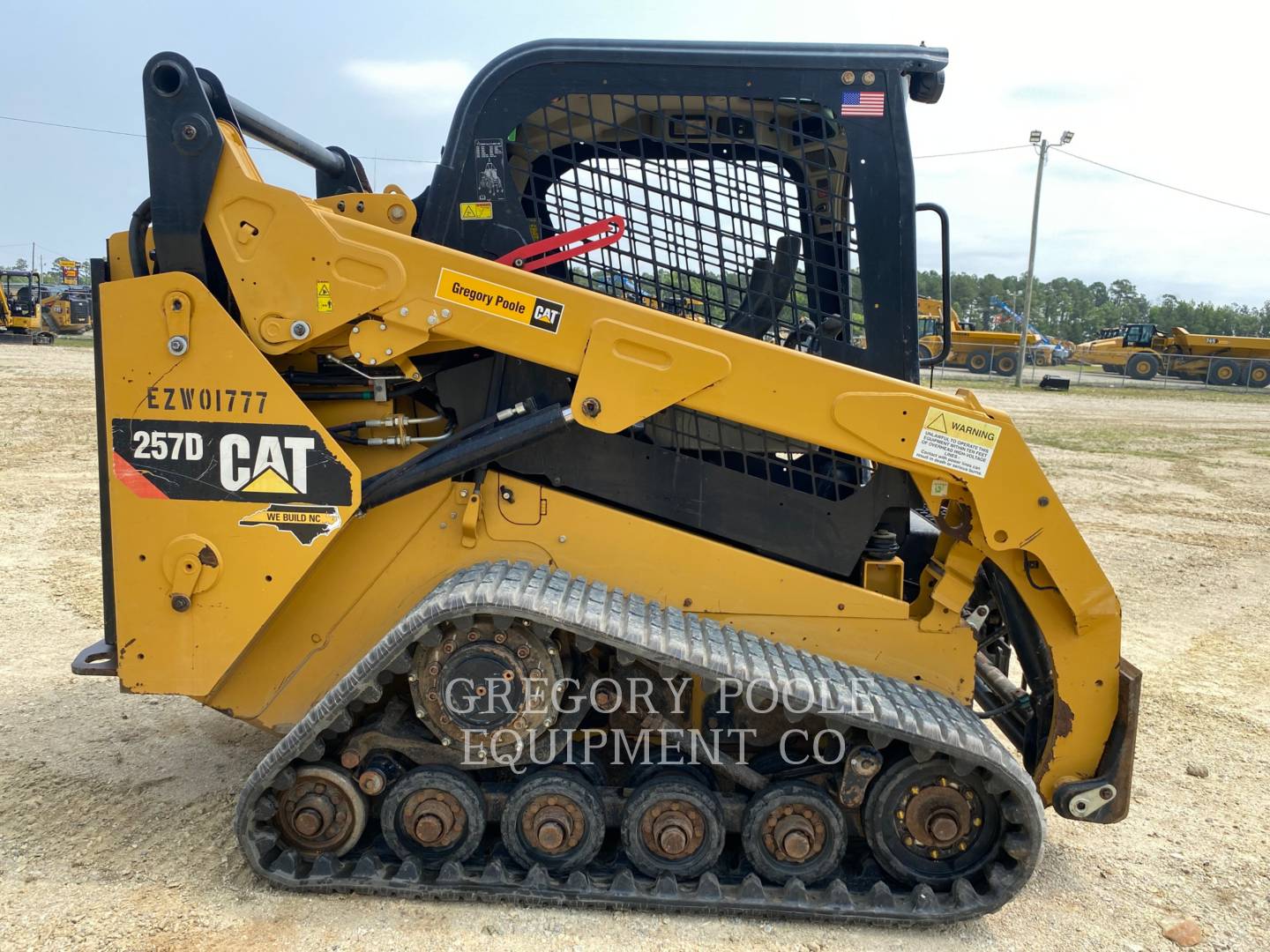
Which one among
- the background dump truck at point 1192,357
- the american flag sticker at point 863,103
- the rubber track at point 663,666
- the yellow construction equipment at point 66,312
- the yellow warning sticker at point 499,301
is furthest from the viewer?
the yellow construction equipment at point 66,312

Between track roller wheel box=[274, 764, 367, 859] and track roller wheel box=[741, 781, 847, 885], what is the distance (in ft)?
4.56

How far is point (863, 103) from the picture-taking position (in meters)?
3.41

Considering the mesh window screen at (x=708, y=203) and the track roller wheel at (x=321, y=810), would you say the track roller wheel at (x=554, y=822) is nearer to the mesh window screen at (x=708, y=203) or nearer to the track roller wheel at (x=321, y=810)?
the track roller wheel at (x=321, y=810)

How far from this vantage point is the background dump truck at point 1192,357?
34.3m

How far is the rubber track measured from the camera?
3.04 meters

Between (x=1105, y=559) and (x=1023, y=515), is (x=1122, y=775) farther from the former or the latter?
(x=1105, y=559)

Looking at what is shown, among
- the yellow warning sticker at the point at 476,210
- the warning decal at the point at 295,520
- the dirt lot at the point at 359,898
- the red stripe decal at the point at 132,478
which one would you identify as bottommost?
the dirt lot at the point at 359,898

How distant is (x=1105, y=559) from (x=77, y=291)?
39837 millimetres

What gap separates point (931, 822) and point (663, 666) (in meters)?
1.15

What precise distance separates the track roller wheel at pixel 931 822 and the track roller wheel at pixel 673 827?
0.58m

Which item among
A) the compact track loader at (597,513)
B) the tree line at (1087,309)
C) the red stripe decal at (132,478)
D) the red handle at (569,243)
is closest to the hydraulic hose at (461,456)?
the compact track loader at (597,513)

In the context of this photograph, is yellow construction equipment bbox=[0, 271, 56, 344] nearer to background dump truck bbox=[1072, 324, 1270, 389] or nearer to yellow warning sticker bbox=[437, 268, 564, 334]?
yellow warning sticker bbox=[437, 268, 564, 334]

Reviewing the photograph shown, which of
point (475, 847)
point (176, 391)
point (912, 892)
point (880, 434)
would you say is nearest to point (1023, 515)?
point (880, 434)

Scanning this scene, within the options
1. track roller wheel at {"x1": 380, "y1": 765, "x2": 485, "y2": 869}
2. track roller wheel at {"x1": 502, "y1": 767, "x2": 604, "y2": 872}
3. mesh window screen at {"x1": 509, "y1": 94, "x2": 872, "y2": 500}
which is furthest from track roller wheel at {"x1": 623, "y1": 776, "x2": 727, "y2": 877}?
mesh window screen at {"x1": 509, "y1": 94, "x2": 872, "y2": 500}
